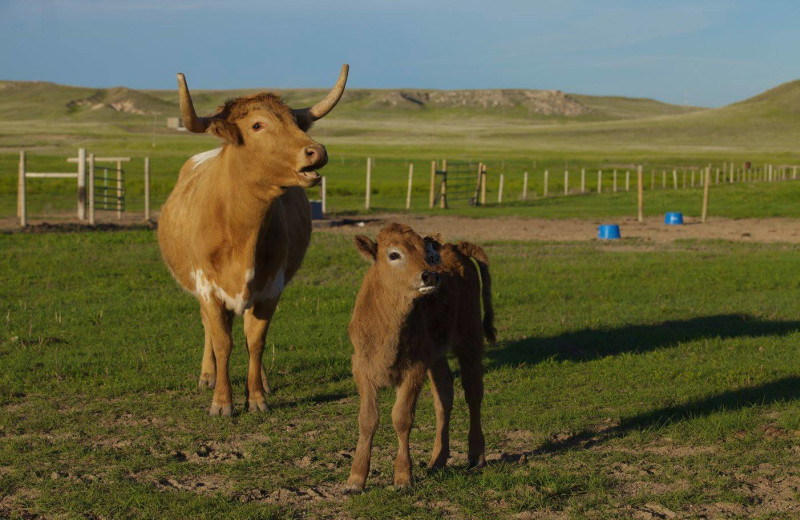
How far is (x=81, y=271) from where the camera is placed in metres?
17.0

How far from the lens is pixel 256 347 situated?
8891 millimetres

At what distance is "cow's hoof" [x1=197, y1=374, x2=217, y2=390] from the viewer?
9562 millimetres

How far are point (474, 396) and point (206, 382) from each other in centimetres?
377

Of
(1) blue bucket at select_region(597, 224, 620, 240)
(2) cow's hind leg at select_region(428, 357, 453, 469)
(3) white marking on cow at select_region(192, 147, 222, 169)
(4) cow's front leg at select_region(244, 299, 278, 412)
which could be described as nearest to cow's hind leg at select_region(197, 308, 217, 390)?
(4) cow's front leg at select_region(244, 299, 278, 412)

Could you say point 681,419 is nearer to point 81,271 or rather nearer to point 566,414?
point 566,414

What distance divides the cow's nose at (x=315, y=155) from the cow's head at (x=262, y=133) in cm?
4

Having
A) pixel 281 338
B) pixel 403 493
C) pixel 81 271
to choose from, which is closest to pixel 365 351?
pixel 403 493

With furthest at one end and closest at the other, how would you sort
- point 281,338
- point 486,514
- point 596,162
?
point 596,162, point 281,338, point 486,514

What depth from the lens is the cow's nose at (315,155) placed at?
294 inches

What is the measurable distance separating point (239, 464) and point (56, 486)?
1295 mm

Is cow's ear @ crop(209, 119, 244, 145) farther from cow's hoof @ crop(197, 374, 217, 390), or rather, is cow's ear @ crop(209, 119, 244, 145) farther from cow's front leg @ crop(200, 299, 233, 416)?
cow's hoof @ crop(197, 374, 217, 390)

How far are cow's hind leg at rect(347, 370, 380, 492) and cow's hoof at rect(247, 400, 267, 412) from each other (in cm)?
241

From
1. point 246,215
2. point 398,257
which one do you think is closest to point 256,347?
point 246,215

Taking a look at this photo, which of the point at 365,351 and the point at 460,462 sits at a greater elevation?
the point at 365,351
